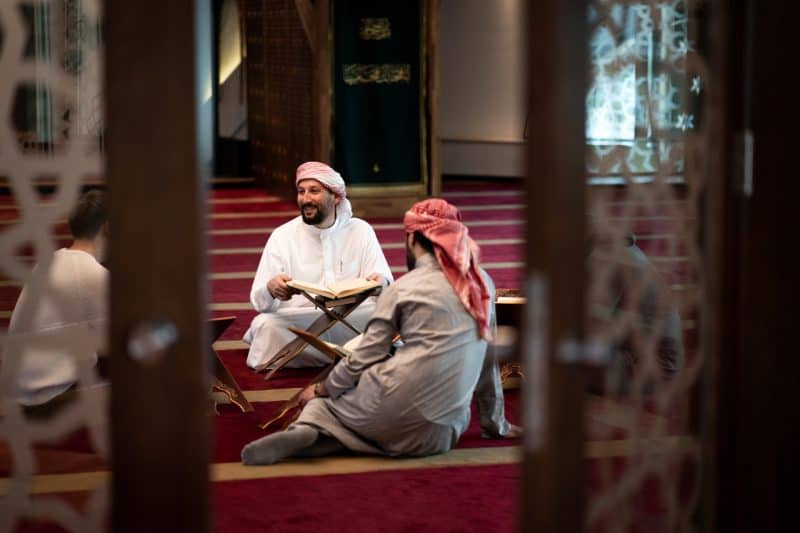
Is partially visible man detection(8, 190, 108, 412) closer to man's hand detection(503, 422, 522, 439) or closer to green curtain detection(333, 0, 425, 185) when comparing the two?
man's hand detection(503, 422, 522, 439)

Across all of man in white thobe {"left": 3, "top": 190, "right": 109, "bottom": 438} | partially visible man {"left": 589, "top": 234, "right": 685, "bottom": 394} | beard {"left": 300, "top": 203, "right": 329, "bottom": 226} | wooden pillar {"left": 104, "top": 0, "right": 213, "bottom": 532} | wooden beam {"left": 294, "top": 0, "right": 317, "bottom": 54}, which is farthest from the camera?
wooden beam {"left": 294, "top": 0, "right": 317, "bottom": 54}

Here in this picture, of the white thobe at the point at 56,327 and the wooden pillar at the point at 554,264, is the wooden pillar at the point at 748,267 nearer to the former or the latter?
the wooden pillar at the point at 554,264

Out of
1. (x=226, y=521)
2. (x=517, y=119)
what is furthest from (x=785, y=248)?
(x=517, y=119)

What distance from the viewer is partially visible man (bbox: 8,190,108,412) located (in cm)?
237

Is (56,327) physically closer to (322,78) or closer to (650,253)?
(650,253)

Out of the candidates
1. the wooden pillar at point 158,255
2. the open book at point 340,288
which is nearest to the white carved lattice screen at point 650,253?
the wooden pillar at point 158,255

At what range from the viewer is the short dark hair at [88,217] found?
2816mm

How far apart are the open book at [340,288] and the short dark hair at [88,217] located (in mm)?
2166

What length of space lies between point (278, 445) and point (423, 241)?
82 cm

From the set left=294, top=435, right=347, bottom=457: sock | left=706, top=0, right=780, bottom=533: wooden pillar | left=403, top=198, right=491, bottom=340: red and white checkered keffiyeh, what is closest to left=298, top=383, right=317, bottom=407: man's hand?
left=294, top=435, right=347, bottom=457: sock

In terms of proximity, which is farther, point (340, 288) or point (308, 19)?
point (308, 19)

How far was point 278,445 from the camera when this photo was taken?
437 centimetres

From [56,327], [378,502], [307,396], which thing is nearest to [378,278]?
[307,396]

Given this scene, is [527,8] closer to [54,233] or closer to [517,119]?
[54,233]
